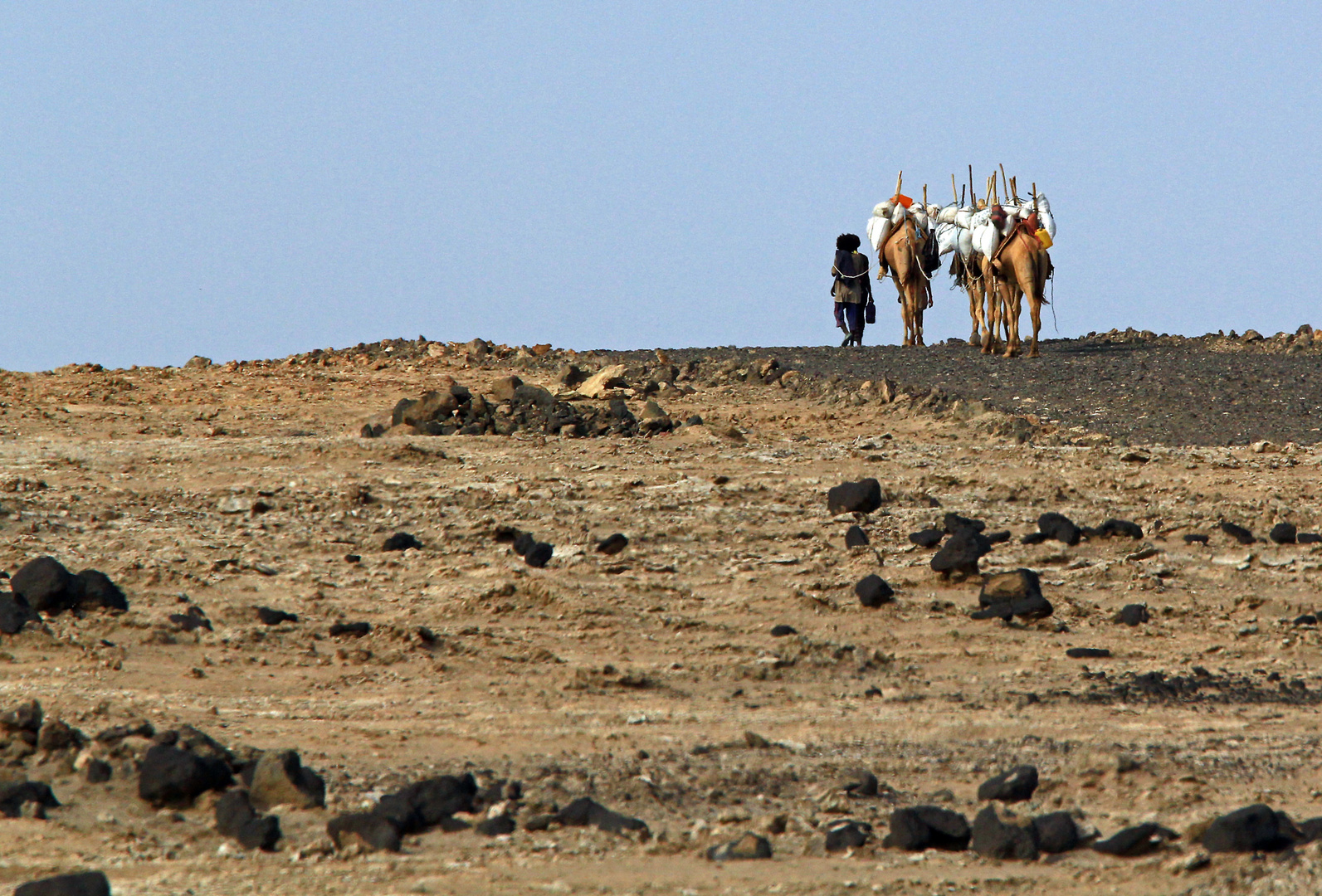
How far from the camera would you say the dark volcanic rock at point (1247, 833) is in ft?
15.1

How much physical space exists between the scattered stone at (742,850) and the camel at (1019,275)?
1481 centimetres

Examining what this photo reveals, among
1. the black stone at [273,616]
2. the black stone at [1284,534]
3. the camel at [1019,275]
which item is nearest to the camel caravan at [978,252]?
the camel at [1019,275]

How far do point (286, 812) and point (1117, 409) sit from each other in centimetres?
1134

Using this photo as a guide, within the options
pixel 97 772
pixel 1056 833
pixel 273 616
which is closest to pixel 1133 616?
pixel 1056 833

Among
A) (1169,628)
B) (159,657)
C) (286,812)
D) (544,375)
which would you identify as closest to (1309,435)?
(1169,628)

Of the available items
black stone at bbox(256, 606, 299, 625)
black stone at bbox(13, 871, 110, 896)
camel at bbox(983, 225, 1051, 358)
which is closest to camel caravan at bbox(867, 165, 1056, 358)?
camel at bbox(983, 225, 1051, 358)

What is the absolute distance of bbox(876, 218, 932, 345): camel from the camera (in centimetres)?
2227

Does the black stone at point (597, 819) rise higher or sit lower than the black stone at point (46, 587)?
lower

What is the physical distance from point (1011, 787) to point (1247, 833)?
93cm

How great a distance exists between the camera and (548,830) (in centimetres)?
494

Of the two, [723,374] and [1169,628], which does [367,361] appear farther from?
[1169,628]

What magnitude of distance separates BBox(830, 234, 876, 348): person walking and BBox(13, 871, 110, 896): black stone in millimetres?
19128

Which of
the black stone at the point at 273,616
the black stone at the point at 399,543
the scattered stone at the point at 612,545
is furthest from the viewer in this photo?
the black stone at the point at 399,543

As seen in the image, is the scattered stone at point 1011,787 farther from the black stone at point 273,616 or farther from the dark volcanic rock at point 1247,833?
the black stone at point 273,616
